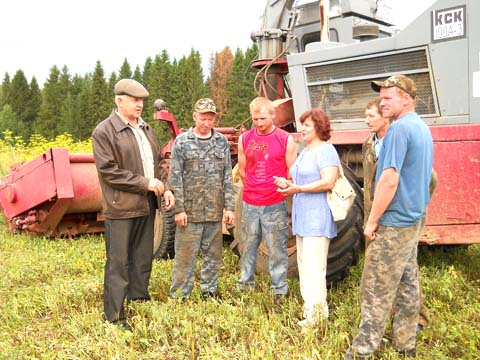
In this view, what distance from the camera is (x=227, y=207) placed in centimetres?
420

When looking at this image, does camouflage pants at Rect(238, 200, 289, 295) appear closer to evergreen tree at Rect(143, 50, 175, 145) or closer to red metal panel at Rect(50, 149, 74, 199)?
red metal panel at Rect(50, 149, 74, 199)

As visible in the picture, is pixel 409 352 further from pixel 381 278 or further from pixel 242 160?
pixel 242 160

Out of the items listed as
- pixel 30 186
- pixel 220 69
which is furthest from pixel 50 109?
pixel 30 186

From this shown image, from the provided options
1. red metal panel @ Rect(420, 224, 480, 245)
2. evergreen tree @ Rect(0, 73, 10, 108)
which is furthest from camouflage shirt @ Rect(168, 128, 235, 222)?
evergreen tree @ Rect(0, 73, 10, 108)

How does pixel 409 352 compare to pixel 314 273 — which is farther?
pixel 314 273

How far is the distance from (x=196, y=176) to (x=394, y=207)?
1.70m

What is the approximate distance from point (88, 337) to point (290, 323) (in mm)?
1265

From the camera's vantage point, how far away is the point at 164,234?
5.78 metres

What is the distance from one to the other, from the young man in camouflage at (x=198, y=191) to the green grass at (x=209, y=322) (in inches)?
10.4

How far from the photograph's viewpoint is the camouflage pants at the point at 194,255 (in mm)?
4152

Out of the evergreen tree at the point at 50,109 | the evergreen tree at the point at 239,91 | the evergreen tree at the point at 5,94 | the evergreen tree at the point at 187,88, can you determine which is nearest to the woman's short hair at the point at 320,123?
the evergreen tree at the point at 239,91

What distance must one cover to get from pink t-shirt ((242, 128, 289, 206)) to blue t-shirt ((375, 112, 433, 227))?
1081 millimetres

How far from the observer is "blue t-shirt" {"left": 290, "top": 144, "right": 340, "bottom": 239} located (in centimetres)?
347

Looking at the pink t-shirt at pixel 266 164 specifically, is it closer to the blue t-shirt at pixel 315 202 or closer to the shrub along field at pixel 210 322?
the blue t-shirt at pixel 315 202
